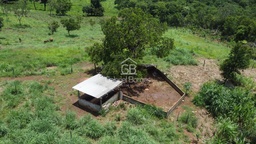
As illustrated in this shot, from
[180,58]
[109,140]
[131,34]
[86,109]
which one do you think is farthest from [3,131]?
[180,58]

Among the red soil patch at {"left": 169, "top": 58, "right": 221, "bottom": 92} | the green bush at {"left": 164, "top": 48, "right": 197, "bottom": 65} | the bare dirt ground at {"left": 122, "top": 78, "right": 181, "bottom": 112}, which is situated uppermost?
the green bush at {"left": 164, "top": 48, "right": 197, "bottom": 65}

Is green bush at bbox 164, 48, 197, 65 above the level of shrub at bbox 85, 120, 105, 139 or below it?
above

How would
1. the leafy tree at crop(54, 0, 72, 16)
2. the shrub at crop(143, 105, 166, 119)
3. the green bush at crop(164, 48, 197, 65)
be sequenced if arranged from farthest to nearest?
the leafy tree at crop(54, 0, 72, 16) < the green bush at crop(164, 48, 197, 65) < the shrub at crop(143, 105, 166, 119)

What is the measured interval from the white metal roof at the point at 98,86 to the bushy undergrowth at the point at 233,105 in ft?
22.9

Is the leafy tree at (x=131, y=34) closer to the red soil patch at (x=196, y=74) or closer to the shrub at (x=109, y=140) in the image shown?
the red soil patch at (x=196, y=74)

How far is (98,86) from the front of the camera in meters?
16.6

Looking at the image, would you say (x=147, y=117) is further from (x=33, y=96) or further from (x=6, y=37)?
(x=6, y=37)

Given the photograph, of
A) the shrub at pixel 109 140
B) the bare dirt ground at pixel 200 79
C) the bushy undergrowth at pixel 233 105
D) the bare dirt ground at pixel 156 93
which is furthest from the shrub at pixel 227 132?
the shrub at pixel 109 140

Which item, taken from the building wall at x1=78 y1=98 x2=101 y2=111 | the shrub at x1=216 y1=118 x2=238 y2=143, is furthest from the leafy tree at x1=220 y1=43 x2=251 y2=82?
the building wall at x1=78 y1=98 x2=101 y2=111

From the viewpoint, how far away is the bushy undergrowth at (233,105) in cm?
1435

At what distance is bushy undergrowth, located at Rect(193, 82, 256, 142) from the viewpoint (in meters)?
14.3

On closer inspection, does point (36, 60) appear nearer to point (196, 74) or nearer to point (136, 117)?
point (136, 117)

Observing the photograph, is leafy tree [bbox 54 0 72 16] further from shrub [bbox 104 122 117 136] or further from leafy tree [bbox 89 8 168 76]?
shrub [bbox 104 122 117 136]

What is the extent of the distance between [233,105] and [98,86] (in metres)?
10.3
